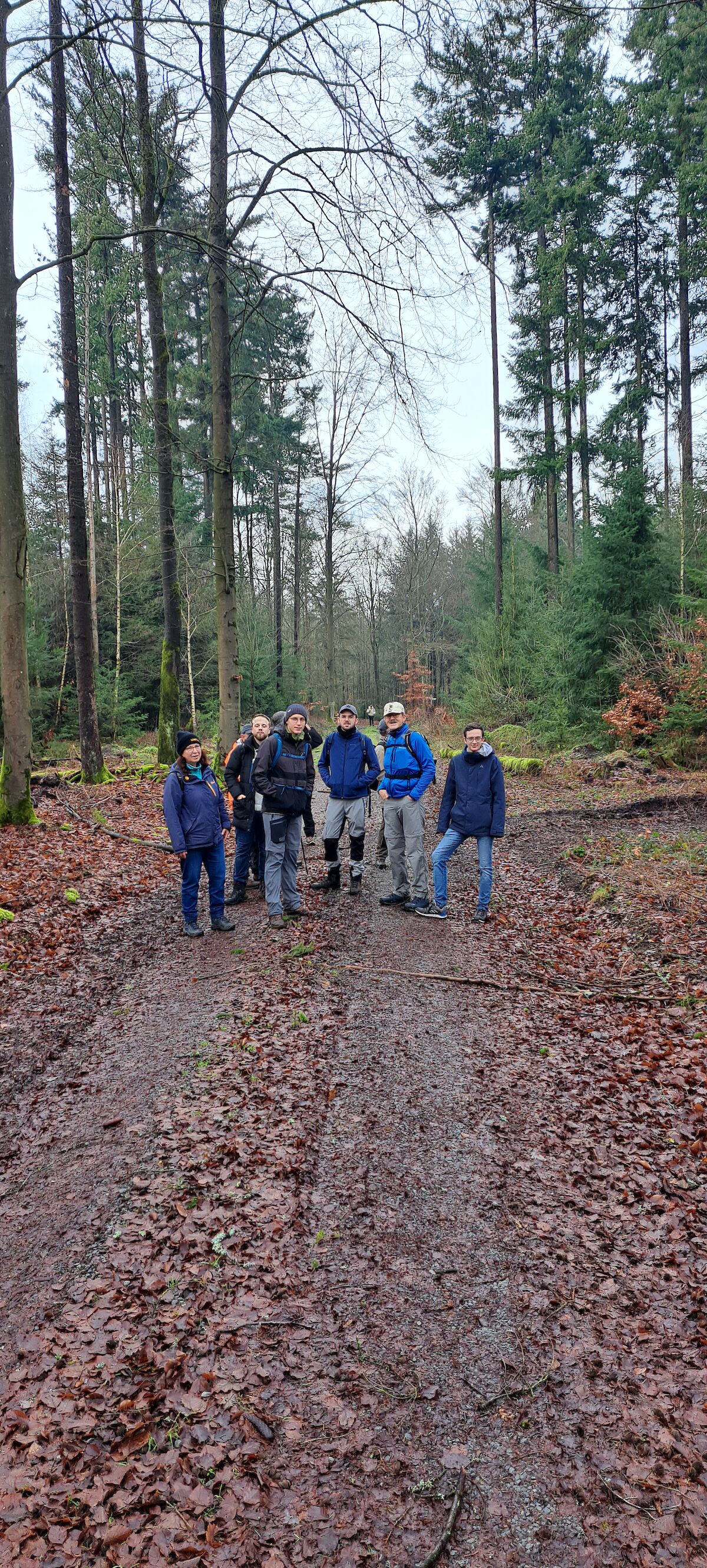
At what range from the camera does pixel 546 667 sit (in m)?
19.9

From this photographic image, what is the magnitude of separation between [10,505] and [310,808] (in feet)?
17.2

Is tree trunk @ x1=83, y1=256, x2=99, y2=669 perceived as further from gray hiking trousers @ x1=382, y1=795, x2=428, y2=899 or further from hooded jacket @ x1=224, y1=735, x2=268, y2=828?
gray hiking trousers @ x1=382, y1=795, x2=428, y2=899

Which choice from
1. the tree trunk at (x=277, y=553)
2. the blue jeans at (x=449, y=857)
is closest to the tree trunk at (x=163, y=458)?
the blue jeans at (x=449, y=857)

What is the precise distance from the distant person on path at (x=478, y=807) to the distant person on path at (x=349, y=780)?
987 mm

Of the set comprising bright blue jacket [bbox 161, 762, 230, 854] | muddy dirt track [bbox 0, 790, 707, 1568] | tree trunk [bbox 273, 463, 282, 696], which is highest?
tree trunk [bbox 273, 463, 282, 696]

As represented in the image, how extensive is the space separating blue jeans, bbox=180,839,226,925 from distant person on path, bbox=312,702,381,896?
1.56 m

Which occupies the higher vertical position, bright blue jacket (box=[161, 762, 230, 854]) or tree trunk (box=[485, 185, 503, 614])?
tree trunk (box=[485, 185, 503, 614])

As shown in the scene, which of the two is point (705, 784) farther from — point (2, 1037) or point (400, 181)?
point (2, 1037)

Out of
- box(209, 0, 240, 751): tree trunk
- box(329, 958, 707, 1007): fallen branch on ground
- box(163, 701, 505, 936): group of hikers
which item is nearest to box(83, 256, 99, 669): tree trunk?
box(209, 0, 240, 751): tree trunk

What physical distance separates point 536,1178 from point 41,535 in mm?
25413

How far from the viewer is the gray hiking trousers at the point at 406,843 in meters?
8.53

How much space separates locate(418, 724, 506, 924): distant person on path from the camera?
27.5ft

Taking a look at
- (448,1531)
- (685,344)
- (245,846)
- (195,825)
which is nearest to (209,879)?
(195,825)

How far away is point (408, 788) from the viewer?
28.0 feet
